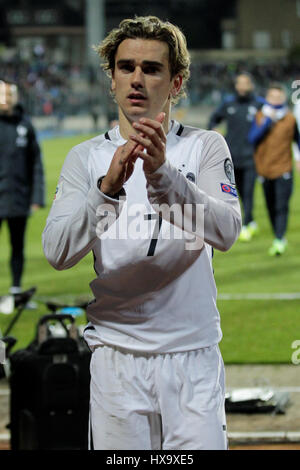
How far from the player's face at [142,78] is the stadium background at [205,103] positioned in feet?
10.8

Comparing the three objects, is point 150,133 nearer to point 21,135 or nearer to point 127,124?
point 127,124

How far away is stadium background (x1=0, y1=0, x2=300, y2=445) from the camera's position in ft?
25.8

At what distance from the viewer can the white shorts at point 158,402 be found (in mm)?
2846

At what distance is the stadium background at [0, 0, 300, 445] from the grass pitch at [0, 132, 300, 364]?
1cm

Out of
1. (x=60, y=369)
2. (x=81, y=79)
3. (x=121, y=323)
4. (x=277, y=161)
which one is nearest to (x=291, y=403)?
(x=60, y=369)

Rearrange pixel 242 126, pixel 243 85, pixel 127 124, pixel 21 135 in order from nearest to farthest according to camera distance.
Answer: pixel 127 124
pixel 21 135
pixel 243 85
pixel 242 126

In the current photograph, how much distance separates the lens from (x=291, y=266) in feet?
39.2

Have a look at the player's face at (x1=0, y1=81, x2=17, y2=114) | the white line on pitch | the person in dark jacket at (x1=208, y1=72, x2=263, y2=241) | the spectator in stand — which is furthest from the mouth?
the person in dark jacket at (x1=208, y1=72, x2=263, y2=241)

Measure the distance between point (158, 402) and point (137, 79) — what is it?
42.2 inches

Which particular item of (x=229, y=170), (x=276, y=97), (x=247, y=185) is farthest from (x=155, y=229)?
(x=247, y=185)

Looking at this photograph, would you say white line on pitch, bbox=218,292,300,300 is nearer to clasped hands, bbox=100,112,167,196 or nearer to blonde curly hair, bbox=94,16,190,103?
blonde curly hair, bbox=94,16,190,103

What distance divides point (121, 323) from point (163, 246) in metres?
0.31

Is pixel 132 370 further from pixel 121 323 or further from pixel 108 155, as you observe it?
pixel 108 155

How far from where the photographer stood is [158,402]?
2887mm
